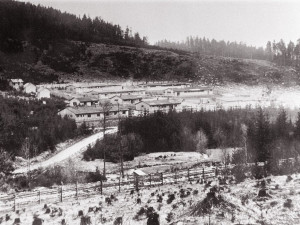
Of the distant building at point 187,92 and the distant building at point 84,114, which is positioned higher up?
the distant building at point 187,92

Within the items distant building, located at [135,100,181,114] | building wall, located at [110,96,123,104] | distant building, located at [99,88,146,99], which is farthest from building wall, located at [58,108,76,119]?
distant building, located at [99,88,146,99]

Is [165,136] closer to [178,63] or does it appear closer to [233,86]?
[233,86]

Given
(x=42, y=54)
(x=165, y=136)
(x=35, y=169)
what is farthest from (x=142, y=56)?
(x=35, y=169)

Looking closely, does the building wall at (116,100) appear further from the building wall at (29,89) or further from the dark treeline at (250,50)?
the dark treeline at (250,50)

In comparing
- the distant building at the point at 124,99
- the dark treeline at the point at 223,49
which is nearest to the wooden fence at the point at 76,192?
the distant building at the point at 124,99

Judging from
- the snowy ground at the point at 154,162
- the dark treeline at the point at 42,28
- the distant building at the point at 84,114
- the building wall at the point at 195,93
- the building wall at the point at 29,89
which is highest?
the dark treeline at the point at 42,28

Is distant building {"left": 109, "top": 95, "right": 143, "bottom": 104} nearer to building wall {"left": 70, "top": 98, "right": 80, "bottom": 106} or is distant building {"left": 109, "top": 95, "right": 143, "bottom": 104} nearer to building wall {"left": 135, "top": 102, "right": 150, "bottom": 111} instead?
building wall {"left": 70, "top": 98, "right": 80, "bottom": 106}

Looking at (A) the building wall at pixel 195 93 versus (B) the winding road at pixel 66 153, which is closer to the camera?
(B) the winding road at pixel 66 153
